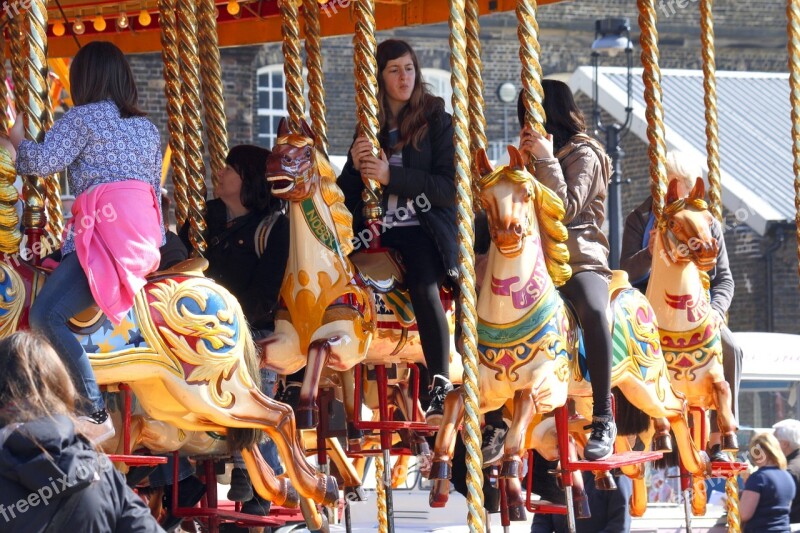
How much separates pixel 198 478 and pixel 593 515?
8.93ft

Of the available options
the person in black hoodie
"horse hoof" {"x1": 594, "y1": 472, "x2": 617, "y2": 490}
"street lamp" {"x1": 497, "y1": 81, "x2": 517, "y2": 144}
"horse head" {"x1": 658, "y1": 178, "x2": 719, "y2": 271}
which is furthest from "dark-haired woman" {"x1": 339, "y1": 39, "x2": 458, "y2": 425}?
"street lamp" {"x1": 497, "y1": 81, "x2": 517, "y2": 144}

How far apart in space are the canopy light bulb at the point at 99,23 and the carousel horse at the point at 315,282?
182 inches

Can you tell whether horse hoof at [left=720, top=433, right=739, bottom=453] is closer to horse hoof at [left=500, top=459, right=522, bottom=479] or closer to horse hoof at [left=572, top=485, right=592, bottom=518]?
horse hoof at [left=572, top=485, right=592, bottom=518]

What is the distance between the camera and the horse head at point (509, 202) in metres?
7.77

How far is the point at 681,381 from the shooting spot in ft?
32.0

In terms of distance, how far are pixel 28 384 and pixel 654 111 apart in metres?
6.12

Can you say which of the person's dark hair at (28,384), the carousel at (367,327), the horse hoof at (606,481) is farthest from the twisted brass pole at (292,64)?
the person's dark hair at (28,384)

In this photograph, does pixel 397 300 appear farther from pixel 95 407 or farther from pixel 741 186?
pixel 741 186

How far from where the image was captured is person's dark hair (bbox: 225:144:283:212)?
905cm

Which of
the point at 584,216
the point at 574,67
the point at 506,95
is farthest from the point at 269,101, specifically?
the point at 584,216

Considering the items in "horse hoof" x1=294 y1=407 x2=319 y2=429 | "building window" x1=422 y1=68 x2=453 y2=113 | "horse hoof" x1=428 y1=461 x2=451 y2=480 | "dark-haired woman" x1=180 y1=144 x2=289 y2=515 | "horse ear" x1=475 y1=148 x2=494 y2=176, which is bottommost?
"horse hoof" x1=428 y1=461 x2=451 y2=480

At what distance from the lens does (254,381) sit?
7770mm

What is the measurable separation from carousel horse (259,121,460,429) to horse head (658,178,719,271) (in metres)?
2.01

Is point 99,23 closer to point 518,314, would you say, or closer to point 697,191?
point 697,191
